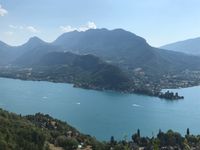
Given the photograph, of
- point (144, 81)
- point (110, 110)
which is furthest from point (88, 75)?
Answer: point (110, 110)

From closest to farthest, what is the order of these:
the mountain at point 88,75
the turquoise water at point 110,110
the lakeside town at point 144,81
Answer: the turquoise water at point 110,110 < the lakeside town at point 144,81 < the mountain at point 88,75

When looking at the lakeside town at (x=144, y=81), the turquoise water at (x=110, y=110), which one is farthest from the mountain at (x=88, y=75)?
the turquoise water at (x=110, y=110)

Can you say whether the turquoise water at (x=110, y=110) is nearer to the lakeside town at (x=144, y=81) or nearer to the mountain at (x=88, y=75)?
the lakeside town at (x=144, y=81)

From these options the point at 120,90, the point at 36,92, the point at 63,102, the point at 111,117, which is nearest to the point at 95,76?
the point at 120,90

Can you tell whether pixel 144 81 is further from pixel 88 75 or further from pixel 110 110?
pixel 110 110

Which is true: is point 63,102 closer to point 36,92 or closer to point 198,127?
point 36,92

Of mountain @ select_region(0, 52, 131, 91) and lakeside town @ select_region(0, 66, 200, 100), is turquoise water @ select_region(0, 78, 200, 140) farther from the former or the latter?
mountain @ select_region(0, 52, 131, 91)

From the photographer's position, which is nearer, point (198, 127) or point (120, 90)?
point (198, 127)

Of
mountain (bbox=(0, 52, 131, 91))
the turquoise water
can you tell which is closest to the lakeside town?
mountain (bbox=(0, 52, 131, 91))
